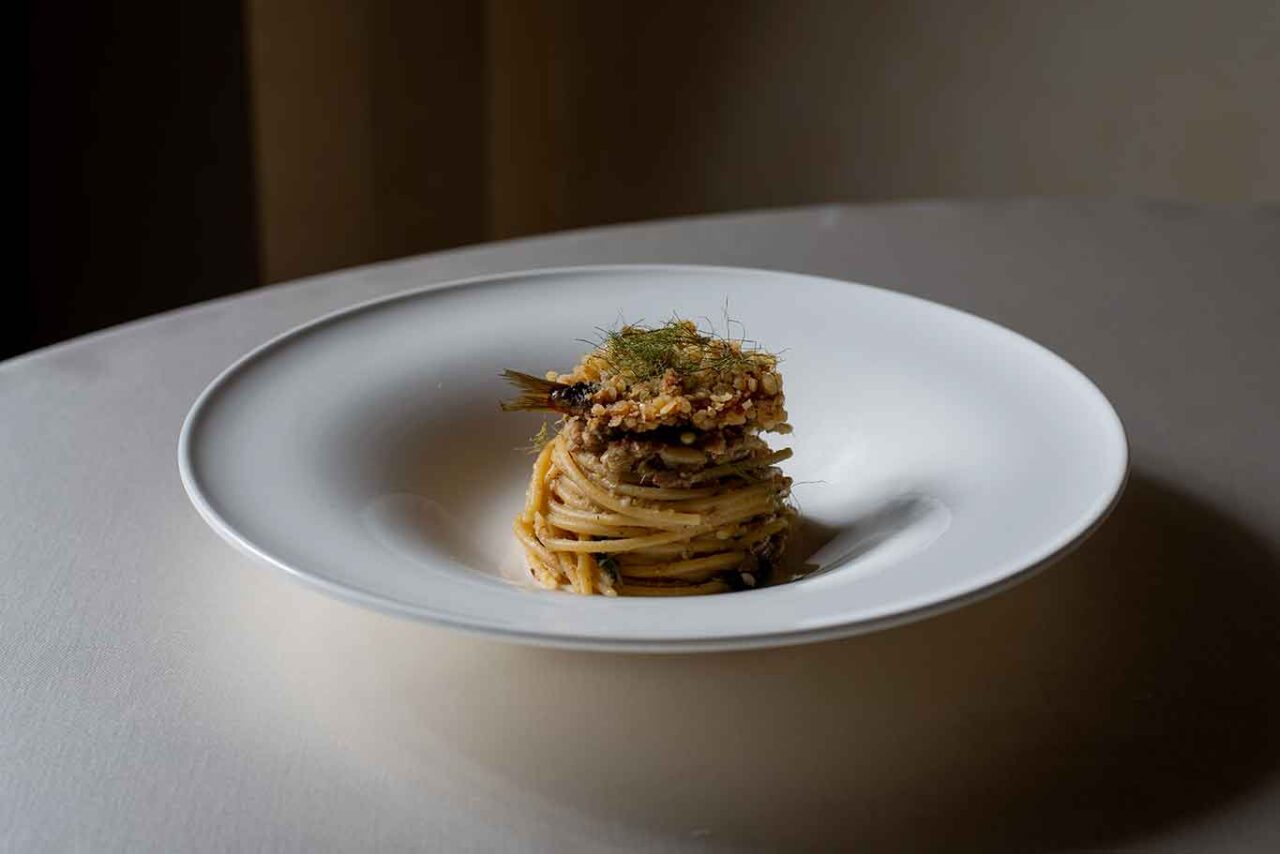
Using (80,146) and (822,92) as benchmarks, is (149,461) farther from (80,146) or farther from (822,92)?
(822,92)

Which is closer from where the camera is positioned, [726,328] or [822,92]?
[726,328]

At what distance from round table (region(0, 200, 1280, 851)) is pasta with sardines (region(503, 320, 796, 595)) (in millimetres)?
162

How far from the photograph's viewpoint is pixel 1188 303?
1602mm

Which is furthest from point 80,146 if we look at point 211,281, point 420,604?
point 420,604

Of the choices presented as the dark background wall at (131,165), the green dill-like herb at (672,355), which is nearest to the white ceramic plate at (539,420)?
the green dill-like herb at (672,355)

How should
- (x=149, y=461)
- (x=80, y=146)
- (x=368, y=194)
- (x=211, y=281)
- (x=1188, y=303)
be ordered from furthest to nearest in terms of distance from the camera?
(x=368, y=194) < (x=211, y=281) < (x=80, y=146) < (x=1188, y=303) < (x=149, y=461)

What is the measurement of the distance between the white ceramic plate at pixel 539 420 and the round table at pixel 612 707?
3.1 inches

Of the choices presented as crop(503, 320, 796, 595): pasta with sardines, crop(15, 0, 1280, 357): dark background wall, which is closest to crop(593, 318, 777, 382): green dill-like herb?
crop(503, 320, 796, 595): pasta with sardines

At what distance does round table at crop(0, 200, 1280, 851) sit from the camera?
74 centimetres

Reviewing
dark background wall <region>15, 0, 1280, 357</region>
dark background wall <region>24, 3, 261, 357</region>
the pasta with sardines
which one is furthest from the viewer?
dark background wall <region>15, 0, 1280, 357</region>

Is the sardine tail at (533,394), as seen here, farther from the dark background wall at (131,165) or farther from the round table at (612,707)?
the dark background wall at (131,165)

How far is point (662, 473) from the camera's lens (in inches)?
41.2

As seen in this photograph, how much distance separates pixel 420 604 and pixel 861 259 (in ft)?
3.65

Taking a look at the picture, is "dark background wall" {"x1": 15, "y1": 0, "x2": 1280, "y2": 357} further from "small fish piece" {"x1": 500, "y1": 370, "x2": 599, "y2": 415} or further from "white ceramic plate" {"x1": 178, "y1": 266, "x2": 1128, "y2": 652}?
"small fish piece" {"x1": 500, "y1": 370, "x2": 599, "y2": 415}
